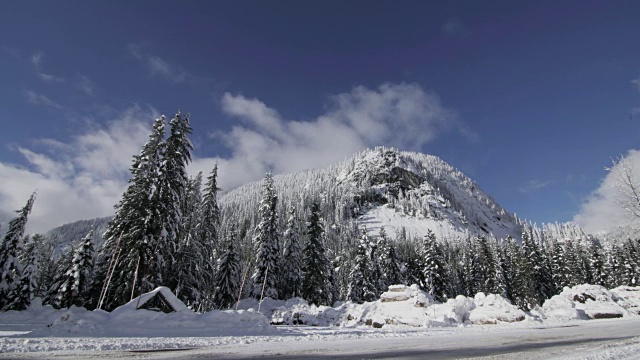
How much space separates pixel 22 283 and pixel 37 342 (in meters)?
36.1

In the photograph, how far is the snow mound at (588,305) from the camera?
2666 cm

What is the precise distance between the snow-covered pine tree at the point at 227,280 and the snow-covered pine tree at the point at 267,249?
2235 millimetres

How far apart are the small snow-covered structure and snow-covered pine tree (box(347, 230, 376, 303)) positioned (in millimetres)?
35734

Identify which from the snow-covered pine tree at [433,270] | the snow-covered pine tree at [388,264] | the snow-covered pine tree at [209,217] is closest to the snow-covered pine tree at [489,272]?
the snow-covered pine tree at [433,270]

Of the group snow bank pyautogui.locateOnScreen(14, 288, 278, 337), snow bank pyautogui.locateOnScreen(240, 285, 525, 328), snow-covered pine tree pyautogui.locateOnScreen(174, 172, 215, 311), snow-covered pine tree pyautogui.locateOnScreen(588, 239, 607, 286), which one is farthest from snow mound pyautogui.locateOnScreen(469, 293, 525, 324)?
snow-covered pine tree pyautogui.locateOnScreen(588, 239, 607, 286)

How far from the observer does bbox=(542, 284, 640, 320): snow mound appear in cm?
2666

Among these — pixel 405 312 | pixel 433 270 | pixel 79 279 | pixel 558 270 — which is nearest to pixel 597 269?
pixel 558 270

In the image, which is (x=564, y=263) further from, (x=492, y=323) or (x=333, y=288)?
(x=492, y=323)

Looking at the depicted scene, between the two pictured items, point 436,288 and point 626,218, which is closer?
point 626,218

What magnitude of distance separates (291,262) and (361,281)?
11.6 meters

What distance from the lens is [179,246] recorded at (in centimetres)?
3169

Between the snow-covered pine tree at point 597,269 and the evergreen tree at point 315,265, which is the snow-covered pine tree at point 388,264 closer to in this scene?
the evergreen tree at point 315,265

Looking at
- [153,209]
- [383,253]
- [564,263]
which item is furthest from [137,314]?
[564,263]

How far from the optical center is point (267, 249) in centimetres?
4044
